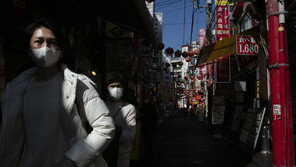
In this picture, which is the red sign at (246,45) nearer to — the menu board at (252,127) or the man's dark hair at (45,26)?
the menu board at (252,127)

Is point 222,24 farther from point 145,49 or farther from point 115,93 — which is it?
point 115,93

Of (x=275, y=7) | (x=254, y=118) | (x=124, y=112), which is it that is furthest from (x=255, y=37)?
(x=124, y=112)

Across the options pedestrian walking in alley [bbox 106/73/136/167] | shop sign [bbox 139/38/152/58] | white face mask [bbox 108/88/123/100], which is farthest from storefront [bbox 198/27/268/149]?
white face mask [bbox 108/88/123/100]

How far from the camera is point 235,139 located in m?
11.9

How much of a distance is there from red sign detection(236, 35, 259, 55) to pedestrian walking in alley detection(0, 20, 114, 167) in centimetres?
898

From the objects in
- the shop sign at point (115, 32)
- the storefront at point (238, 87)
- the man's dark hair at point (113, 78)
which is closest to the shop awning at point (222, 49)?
the storefront at point (238, 87)

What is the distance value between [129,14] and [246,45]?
5.12 meters

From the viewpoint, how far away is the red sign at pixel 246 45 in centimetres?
985

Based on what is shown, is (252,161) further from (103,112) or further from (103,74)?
(103,112)

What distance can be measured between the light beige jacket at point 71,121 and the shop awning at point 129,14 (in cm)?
496

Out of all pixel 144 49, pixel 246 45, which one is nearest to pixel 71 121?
pixel 246 45

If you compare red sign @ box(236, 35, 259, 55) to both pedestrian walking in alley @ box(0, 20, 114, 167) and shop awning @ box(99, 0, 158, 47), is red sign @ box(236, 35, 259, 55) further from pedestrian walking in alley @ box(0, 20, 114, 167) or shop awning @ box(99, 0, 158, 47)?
pedestrian walking in alley @ box(0, 20, 114, 167)

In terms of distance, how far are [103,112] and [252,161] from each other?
7.38 meters

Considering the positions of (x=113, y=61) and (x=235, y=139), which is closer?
(x=113, y=61)
